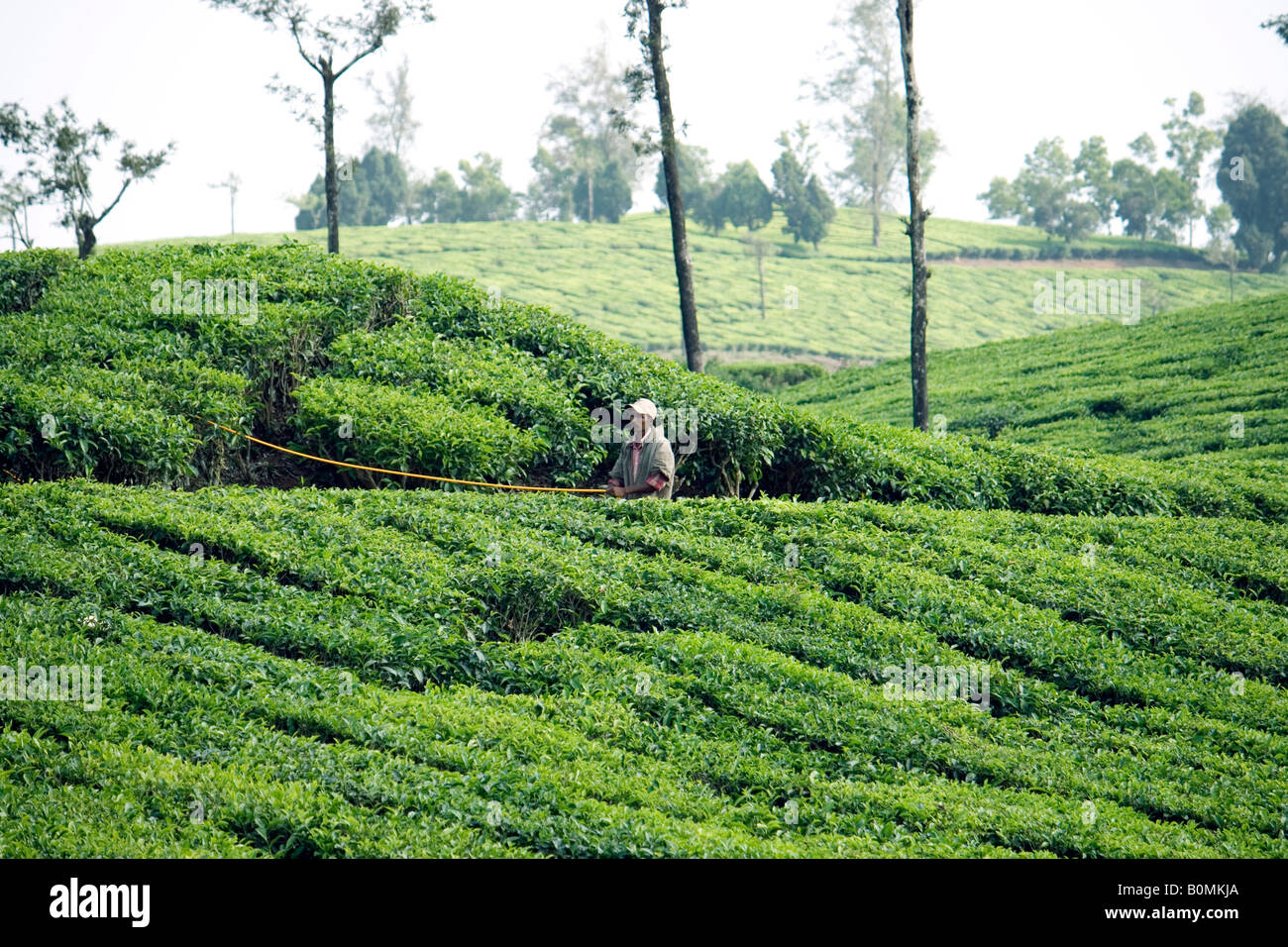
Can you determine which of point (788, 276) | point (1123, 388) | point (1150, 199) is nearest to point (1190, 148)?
point (1150, 199)

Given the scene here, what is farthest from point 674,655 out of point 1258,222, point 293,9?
point 1258,222

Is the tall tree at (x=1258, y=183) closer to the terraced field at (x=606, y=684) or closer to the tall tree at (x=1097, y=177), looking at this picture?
the tall tree at (x=1097, y=177)

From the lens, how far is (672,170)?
19.5 m

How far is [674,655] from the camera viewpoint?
23.2 ft

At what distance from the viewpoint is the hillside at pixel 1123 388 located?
57.5ft

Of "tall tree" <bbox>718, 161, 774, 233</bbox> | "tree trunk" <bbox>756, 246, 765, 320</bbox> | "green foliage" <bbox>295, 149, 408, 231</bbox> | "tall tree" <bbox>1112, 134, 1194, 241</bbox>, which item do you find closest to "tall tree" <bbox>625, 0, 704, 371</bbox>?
"tree trunk" <bbox>756, 246, 765, 320</bbox>

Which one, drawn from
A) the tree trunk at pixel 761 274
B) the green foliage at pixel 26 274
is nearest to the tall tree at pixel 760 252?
the tree trunk at pixel 761 274

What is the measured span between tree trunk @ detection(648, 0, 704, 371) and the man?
30.4 ft

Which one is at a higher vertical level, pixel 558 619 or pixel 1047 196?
pixel 1047 196

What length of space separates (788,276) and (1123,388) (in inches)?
1846

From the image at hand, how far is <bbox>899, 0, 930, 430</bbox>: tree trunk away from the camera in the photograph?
1661cm

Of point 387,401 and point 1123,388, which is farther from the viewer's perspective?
point 1123,388

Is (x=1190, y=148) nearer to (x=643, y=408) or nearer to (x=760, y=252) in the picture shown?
(x=760, y=252)

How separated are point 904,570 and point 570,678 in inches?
131
